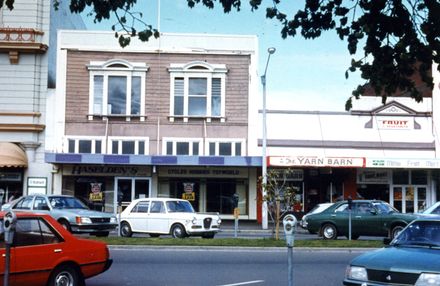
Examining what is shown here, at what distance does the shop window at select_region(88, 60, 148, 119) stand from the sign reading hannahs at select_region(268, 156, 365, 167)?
779cm

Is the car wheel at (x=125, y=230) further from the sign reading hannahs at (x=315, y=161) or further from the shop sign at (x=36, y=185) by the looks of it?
the shop sign at (x=36, y=185)

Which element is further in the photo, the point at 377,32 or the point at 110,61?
the point at 110,61

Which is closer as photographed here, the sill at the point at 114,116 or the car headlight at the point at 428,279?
the car headlight at the point at 428,279

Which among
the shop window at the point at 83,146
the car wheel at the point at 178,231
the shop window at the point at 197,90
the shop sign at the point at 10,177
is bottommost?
the car wheel at the point at 178,231

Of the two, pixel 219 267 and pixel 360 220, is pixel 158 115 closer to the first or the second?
pixel 360 220

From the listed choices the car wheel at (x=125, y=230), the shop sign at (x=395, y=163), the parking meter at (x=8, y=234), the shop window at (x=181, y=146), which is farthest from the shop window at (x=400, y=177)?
the parking meter at (x=8, y=234)

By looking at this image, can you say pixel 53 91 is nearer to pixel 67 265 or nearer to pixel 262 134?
pixel 262 134

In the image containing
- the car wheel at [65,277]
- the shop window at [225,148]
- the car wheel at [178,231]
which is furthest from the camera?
the shop window at [225,148]

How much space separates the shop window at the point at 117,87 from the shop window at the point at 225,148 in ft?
13.6

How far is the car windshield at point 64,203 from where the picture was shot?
2220 cm

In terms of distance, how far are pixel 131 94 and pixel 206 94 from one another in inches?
160

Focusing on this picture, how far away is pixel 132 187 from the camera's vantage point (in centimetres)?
3419

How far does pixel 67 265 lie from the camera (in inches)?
407

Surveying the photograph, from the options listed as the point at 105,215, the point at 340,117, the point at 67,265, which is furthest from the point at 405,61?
the point at 340,117
